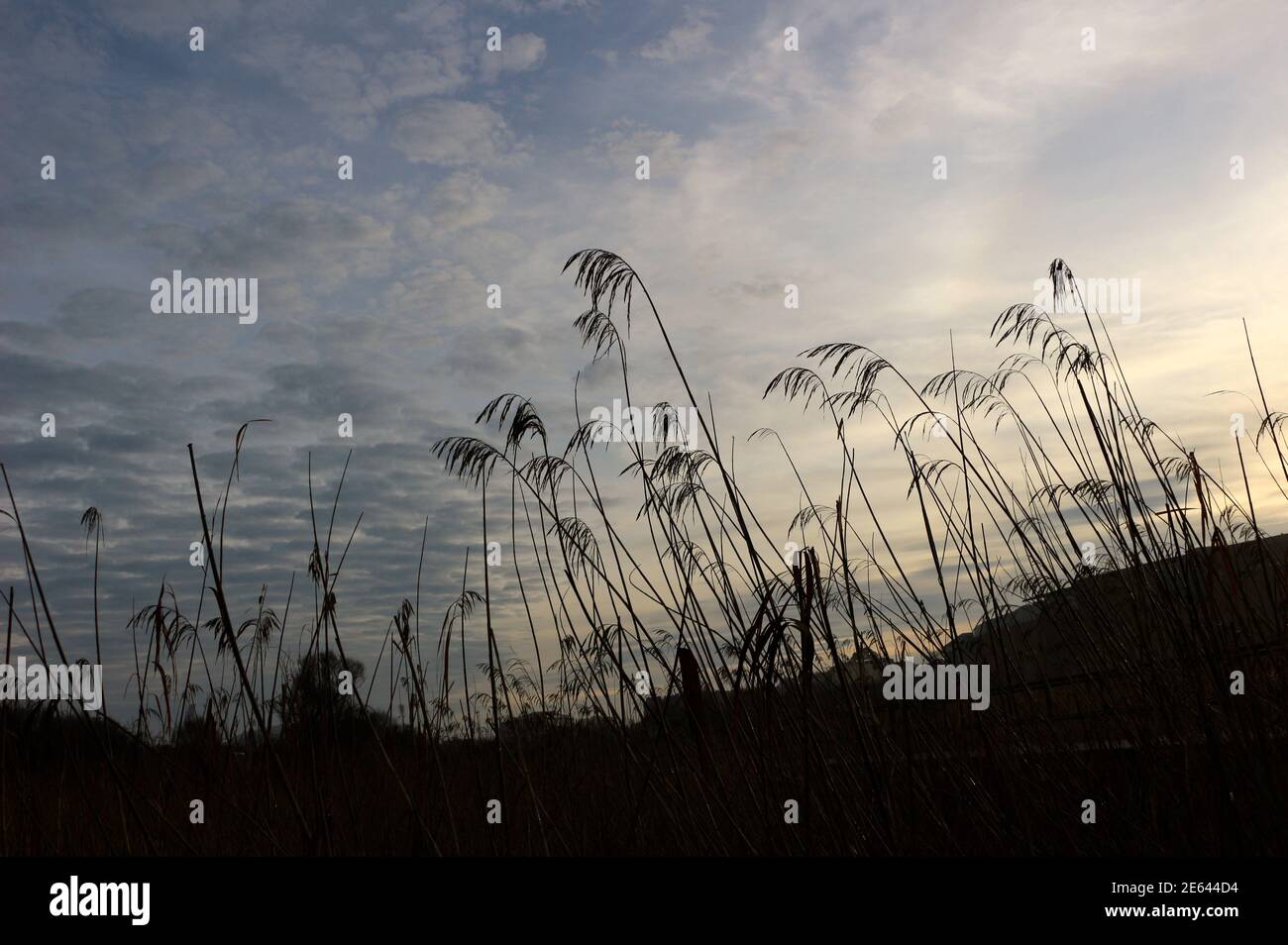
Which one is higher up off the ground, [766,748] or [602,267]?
[602,267]

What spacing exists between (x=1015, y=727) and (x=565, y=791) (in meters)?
1.92

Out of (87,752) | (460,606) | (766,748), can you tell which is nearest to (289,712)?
(460,606)

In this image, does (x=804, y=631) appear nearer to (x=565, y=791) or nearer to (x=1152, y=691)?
(x=1152, y=691)

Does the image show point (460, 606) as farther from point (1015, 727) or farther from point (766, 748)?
point (1015, 727)

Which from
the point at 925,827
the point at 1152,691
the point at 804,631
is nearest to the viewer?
the point at 804,631

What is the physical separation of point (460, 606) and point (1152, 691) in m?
2.70

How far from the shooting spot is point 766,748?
2.57m

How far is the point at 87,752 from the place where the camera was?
6.97m
